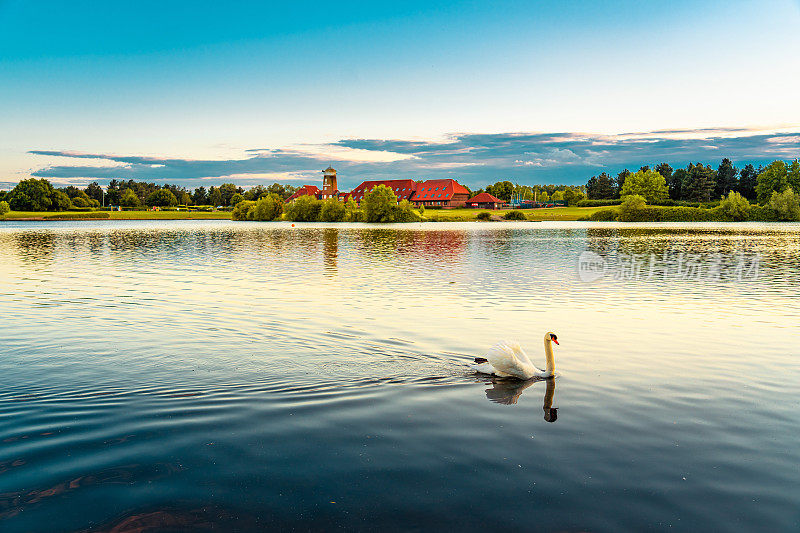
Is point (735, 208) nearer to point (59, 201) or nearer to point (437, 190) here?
point (437, 190)

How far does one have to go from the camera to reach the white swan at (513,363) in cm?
1116

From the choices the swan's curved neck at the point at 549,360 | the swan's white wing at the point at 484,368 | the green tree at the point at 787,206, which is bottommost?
the swan's white wing at the point at 484,368

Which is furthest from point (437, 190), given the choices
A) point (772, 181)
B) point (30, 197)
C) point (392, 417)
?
point (392, 417)

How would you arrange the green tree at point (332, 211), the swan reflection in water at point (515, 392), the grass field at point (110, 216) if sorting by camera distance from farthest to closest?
the grass field at point (110, 216)
the green tree at point (332, 211)
the swan reflection in water at point (515, 392)

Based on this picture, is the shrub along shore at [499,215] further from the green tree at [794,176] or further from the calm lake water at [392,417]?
the calm lake water at [392,417]

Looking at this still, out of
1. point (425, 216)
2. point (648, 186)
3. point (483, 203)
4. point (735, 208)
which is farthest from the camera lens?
point (483, 203)

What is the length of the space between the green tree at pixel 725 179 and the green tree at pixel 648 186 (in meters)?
13.3

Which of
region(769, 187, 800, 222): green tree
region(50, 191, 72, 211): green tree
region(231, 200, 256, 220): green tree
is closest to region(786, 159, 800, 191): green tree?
region(769, 187, 800, 222): green tree

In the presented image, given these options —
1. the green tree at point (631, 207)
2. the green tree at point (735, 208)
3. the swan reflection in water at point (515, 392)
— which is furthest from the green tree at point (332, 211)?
the swan reflection in water at point (515, 392)

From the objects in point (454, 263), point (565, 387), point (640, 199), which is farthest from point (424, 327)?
point (640, 199)

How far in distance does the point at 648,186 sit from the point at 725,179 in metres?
20.0

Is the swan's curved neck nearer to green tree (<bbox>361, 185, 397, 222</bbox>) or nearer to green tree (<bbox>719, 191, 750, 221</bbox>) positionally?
green tree (<bbox>361, 185, 397, 222</bbox>)

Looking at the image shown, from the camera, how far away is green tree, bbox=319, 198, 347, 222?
135 m

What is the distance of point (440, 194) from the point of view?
18238 centimetres
